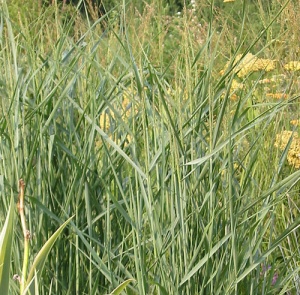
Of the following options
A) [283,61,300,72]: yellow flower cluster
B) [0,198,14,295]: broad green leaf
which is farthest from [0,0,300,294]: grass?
[0,198,14,295]: broad green leaf

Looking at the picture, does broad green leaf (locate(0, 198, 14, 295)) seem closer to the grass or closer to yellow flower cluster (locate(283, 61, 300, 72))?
the grass

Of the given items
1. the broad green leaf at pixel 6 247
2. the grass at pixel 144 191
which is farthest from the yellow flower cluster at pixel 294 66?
the broad green leaf at pixel 6 247

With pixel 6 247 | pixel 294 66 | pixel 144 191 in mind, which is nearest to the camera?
pixel 6 247

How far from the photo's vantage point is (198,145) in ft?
5.98

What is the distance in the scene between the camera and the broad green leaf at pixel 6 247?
117 cm

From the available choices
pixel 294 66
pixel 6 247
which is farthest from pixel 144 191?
pixel 294 66

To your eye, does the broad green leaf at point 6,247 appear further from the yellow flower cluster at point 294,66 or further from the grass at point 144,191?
the yellow flower cluster at point 294,66

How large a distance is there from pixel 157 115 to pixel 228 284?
1.62ft

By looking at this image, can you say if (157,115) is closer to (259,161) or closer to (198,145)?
(198,145)

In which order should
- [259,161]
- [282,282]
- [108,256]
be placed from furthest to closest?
[259,161] < [282,282] < [108,256]

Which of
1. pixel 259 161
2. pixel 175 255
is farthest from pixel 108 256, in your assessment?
pixel 259 161

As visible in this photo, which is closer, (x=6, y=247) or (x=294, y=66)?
(x=6, y=247)

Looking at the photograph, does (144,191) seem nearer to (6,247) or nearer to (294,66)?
(6,247)

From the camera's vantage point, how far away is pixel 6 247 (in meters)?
1.19
